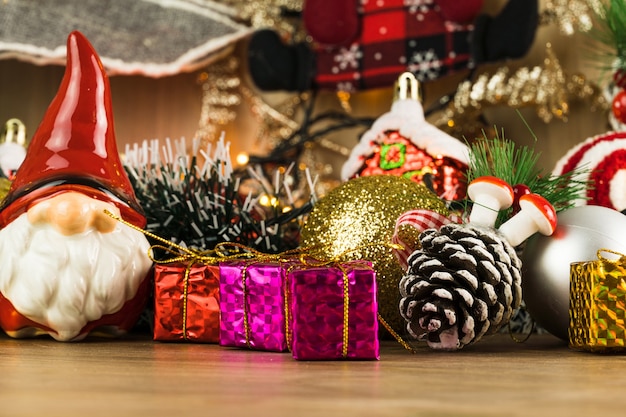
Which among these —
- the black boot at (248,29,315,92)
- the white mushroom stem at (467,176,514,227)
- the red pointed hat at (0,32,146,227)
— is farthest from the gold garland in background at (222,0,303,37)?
the white mushroom stem at (467,176,514,227)

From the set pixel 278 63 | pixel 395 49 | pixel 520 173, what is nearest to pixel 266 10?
pixel 278 63

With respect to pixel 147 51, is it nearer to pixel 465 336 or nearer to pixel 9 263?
pixel 9 263

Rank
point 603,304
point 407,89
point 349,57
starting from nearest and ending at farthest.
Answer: point 603,304 < point 407,89 < point 349,57

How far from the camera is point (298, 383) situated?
371 millimetres

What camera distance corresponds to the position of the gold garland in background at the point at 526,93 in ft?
3.40

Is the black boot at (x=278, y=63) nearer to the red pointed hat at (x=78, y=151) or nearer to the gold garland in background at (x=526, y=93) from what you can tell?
the gold garland in background at (x=526, y=93)

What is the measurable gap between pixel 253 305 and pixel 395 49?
2.12 feet

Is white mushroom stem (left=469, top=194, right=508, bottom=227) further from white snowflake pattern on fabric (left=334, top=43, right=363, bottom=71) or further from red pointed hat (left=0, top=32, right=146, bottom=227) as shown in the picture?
white snowflake pattern on fabric (left=334, top=43, right=363, bottom=71)

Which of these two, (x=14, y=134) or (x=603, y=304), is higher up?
(x=14, y=134)

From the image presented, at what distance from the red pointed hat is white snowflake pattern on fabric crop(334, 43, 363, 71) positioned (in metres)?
0.55

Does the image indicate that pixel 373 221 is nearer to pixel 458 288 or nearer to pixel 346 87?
pixel 458 288

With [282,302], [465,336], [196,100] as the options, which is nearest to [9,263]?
[282,302]

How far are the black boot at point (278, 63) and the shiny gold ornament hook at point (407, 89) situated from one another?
0.38m

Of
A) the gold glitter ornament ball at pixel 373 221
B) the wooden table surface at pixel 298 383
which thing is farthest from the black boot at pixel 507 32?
the wooden table surface at pixel 298 383
